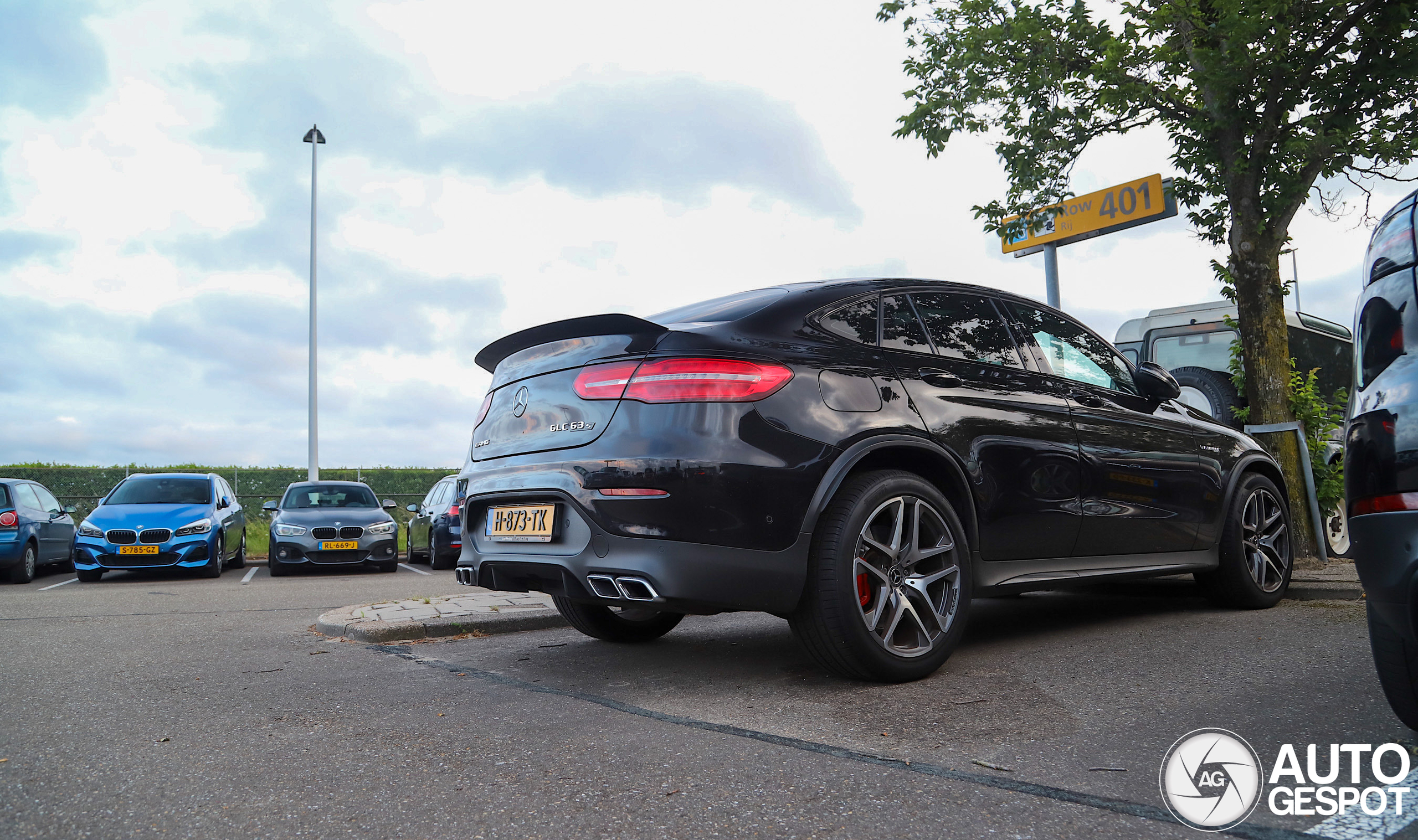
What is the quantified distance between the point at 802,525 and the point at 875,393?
69cm

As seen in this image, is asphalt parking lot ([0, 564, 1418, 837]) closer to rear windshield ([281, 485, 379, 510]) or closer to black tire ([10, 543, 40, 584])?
black tire ([10, 543, 40, 584])

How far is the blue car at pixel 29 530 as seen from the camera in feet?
40.2

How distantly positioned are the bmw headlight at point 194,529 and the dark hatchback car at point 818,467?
9269mm

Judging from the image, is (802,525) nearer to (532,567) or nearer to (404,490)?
(532,567)

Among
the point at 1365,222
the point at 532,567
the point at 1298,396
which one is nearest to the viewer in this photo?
the point at 532,567

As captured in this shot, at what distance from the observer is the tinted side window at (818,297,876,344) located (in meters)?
4.12

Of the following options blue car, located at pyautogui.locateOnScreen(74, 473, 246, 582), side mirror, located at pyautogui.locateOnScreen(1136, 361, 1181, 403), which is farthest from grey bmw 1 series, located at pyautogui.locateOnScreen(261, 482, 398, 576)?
side mirror, located at pyautogui.locateOnScreen(1136, 361, 1181, 403)

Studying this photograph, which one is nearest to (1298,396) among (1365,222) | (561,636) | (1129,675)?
(1365,222)

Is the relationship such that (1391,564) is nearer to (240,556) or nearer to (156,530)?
(156,530)

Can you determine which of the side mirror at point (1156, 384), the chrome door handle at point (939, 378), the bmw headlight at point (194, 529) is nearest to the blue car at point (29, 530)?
the bmw headlight at point (194, 529)

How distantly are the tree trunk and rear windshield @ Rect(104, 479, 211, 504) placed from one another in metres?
12.5

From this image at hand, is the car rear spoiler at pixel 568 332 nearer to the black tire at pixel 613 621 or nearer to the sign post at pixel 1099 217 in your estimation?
the black tire at pixel 613 621

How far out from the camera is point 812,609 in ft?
12.4

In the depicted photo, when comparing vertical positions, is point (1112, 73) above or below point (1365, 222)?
above
